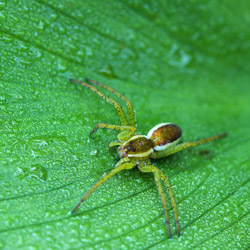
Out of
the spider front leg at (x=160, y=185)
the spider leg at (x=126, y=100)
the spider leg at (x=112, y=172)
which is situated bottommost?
the spider leg at (x=112, y=172)

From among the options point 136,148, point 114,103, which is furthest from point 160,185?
point 114,103

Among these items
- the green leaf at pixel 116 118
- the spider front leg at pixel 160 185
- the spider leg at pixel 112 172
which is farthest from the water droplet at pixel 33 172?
the spider front leg at pixel 160 185

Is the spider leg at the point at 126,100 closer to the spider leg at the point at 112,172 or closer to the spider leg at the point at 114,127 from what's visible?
the spider leg at the point at 114,127

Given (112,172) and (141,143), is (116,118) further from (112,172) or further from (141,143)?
(112,172)

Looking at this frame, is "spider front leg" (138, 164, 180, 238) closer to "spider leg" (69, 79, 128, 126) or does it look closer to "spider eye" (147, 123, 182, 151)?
"spider eye" (147, 123, 182, 151)

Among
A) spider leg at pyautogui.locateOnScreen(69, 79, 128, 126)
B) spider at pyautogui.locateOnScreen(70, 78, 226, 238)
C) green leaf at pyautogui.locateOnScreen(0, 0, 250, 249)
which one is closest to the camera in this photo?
green leaf at pyautogui.locateOnScreen(0, 0, 250, 249)

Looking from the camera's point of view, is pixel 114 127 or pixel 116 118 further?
pixel 116 118

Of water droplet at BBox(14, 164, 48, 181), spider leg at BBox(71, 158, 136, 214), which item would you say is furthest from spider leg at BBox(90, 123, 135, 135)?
water droplet at BBox(14, 164, 48, 181)
